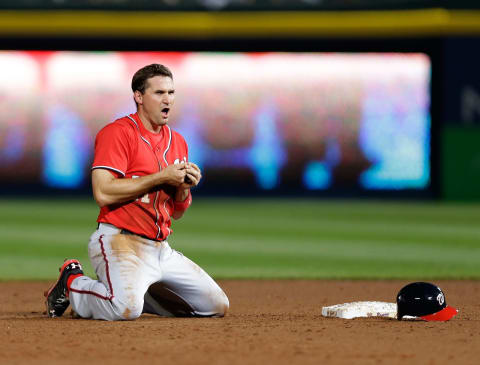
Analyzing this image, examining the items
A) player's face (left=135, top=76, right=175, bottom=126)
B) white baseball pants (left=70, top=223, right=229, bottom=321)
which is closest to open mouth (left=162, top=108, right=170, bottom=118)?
player's face (left=135, top=76, right=175, bottom=126)

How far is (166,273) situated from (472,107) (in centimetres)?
1605

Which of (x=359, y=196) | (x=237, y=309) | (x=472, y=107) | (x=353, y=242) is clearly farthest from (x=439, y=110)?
(x=237, y=309)

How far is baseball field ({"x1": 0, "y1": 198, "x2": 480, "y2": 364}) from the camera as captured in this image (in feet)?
16.4

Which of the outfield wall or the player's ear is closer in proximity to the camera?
the player's ear

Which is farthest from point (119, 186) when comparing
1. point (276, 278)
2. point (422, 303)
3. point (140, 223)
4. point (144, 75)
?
point (276, 278)

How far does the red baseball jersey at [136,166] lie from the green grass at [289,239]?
11.7 ft

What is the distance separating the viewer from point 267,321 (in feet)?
20.2

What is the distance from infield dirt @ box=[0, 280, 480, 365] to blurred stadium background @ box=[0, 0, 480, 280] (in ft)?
43.9

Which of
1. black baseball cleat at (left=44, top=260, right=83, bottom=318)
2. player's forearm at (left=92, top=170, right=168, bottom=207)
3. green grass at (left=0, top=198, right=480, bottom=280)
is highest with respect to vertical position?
player's forearm at (left=92, top=170, right=168, bottom=207)

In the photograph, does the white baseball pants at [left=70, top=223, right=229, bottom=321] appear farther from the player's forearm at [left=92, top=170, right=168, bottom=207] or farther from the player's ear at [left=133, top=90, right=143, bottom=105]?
the player's ear at [left=133, top=90, right=143, bottom=105]

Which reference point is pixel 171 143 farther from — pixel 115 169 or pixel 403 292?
pixel 403 292

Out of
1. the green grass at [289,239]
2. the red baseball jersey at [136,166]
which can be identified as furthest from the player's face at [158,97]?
the green grass at [289,239]

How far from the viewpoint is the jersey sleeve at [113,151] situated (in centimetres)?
596

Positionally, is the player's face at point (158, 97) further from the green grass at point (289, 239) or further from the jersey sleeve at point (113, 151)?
the green grass at point (289, 239)
